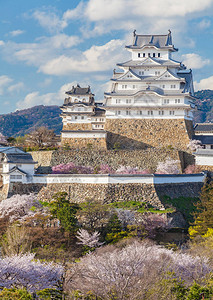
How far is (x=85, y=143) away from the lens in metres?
45.5

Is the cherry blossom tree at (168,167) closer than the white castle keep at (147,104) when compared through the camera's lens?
Yes

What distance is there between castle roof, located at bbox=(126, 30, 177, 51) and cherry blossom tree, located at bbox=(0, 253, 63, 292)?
99.1 ft

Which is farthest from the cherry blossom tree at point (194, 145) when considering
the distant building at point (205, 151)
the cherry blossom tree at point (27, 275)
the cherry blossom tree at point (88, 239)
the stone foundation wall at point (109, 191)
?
the cherry blossom tree at point (27, 275)

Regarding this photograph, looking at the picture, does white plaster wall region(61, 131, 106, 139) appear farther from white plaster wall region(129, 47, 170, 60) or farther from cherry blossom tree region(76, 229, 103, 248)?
cherry blossom tree region(76, 229, 103, 248)

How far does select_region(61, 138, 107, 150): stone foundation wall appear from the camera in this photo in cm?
4503

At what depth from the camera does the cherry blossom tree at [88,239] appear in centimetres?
3098

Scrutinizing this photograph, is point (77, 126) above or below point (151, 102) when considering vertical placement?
below

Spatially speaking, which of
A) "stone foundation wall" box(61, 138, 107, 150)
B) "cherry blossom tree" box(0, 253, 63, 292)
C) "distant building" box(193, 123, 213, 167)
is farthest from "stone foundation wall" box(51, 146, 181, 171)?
"cherry blossom tree" box(0, 253, 63, 292)

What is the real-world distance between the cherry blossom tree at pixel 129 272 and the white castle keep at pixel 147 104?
69.9 feet

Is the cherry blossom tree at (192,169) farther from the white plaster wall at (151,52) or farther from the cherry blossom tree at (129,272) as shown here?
the cherry blossom tree at (129,272)

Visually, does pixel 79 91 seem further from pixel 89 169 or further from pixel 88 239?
pixel 88 239

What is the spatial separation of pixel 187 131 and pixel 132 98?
560 centimetres

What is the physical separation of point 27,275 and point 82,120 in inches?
1330

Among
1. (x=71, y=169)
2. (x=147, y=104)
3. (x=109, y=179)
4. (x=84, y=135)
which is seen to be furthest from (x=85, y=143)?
(x=109, y=179)
